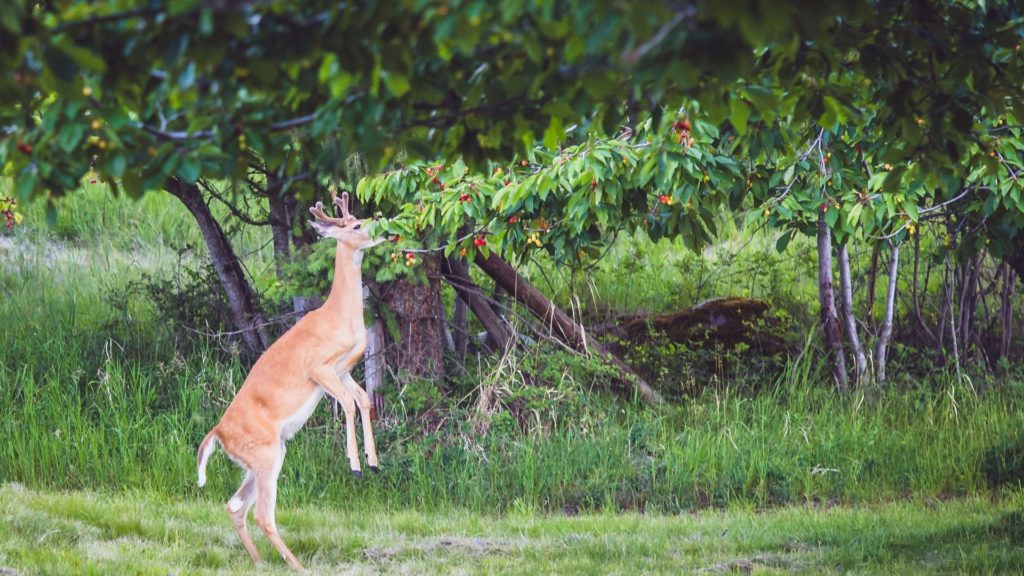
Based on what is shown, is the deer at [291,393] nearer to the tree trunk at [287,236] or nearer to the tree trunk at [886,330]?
the tree trunk at [287,236]

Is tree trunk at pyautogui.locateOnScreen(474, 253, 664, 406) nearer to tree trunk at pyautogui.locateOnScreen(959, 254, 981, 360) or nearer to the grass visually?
the grass

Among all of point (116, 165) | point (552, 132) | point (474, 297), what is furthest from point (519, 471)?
point (116, 165)

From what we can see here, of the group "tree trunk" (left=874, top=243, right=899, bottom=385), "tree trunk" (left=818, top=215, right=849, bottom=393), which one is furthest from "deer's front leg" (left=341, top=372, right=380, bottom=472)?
"tree trunk" (left=874, top=243, right=899, bottom=385)

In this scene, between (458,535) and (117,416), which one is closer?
(458,535)

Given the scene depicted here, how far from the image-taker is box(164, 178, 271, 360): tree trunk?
32.8 feet

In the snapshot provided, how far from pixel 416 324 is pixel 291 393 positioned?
286 centimetres

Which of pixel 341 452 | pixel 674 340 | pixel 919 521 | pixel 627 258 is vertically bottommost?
pixel 919 521

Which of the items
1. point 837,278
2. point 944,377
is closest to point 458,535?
point 944,377

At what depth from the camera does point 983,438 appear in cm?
930

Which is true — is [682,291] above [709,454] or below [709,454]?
above

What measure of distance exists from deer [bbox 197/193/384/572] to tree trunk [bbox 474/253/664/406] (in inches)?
122

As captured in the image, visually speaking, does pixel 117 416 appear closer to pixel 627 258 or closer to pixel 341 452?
pixel 341 452

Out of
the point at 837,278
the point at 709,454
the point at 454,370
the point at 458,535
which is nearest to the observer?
the point at 458,535

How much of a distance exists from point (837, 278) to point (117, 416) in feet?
24.6
